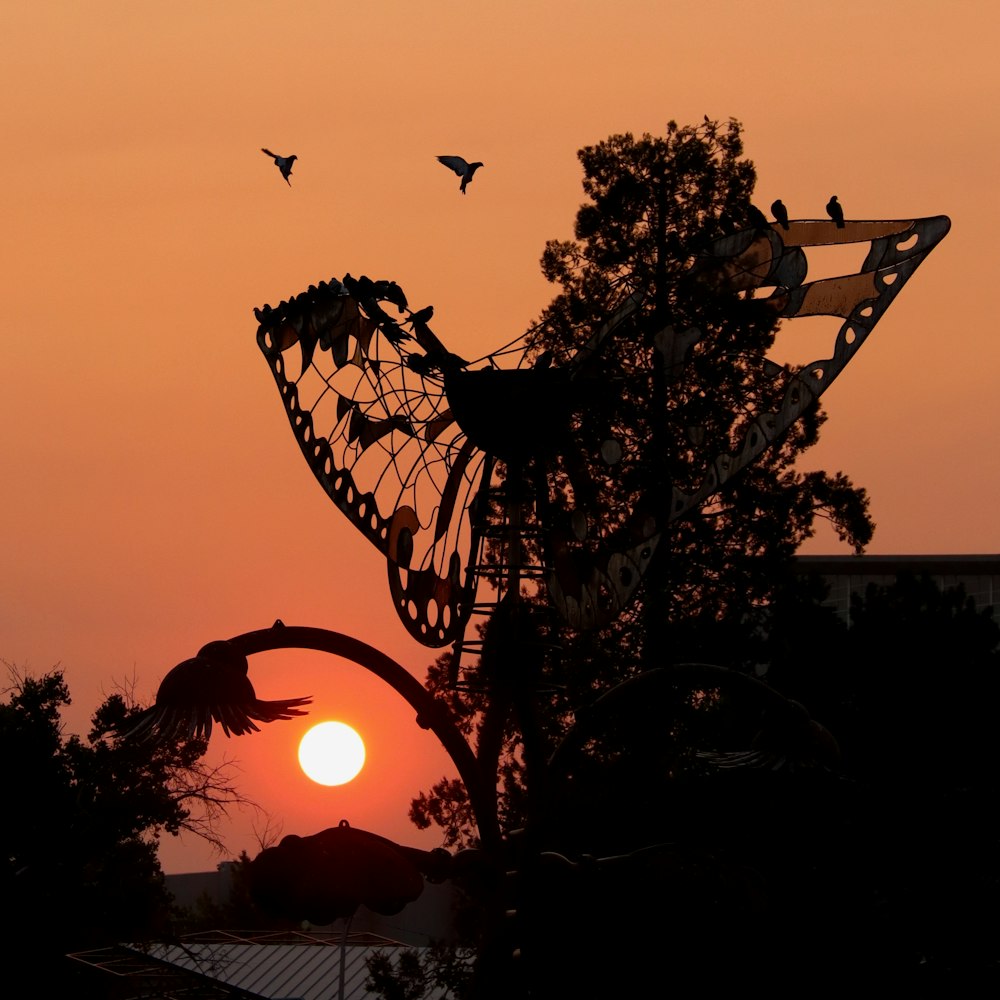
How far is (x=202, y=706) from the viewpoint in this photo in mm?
9891

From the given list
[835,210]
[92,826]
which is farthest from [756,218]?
[92,826]

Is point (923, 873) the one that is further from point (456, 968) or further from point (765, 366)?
point (765, 366)

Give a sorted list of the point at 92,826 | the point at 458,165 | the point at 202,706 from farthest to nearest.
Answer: the point at 92,826 < the point at 458,165 < the point at 202,706

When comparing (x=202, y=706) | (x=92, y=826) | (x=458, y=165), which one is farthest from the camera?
(x=92, y=826)

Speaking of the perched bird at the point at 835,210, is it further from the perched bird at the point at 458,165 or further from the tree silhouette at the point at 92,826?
the tree silhouette at the point at 92,826

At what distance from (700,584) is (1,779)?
34.4 feet

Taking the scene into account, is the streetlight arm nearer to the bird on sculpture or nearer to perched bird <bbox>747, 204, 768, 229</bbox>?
the bird on sculpture

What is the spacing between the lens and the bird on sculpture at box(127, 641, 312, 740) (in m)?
9.88

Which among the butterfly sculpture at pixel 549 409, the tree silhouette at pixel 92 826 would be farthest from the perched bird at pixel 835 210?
the tree silhouette at pixel 92 826

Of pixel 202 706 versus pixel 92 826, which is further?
pixel 92 826

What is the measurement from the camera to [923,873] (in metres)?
23.2

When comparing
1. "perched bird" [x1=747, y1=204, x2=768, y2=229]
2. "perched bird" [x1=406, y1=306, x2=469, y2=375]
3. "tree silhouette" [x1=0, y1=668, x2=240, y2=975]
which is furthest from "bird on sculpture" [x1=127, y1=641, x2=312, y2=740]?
"tree silhouette" [x1=0, y1=668, x2=240, y2=975]

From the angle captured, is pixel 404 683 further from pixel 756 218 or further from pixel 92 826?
pixel 92 826

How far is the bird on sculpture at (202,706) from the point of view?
988 centimetres
